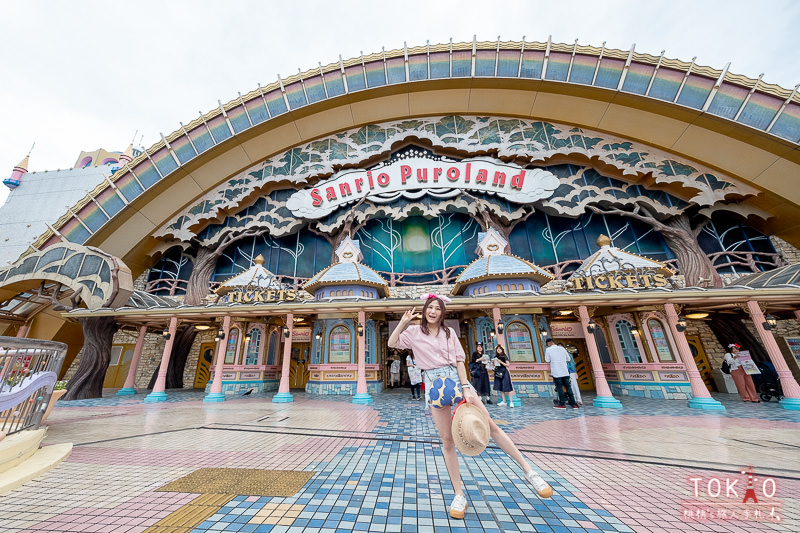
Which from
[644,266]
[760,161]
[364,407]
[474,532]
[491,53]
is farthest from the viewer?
[491,53]

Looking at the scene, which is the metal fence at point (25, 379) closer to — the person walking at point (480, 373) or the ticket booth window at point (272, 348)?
the person walking at point (480, 373)

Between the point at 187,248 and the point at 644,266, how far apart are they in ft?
71.3

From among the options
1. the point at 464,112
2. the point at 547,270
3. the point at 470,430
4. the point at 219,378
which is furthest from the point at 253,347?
the point at 464,112

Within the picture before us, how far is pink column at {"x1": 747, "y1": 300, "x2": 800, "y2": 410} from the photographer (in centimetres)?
706

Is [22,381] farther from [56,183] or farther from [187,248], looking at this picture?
[56,183]

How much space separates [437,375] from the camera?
2518 millimetres

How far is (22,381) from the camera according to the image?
12.0ft

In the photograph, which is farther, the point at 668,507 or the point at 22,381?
the point at 22,381

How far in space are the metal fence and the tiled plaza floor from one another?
788 millimetres

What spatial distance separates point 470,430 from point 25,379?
5672mm

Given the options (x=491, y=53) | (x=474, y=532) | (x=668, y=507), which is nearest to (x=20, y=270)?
(x=474, y=532)

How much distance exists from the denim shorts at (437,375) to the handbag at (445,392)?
0.06 metres

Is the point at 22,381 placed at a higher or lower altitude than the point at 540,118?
lower

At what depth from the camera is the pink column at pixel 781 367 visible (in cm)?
706
